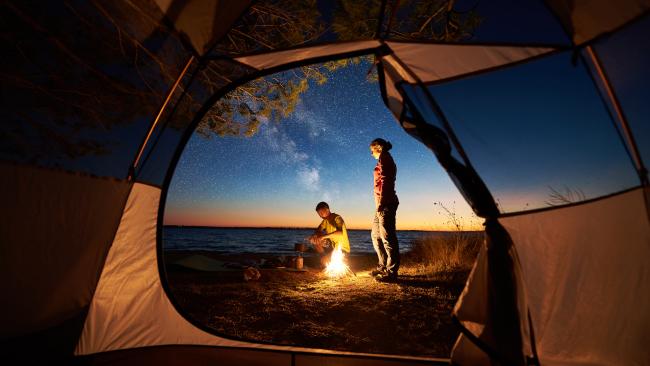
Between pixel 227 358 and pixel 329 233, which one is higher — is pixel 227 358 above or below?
below

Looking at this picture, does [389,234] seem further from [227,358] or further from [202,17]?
[202,17]

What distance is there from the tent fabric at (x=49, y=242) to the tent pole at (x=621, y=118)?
2.83 metres

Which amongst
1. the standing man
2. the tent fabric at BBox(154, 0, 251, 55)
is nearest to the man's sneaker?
the standing man

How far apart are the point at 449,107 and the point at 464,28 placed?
796mm

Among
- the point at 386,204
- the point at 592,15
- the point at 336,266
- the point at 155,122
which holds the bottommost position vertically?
the point at 336,266

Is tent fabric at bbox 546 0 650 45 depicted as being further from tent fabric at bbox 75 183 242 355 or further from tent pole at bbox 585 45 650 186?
tent fabric at bbox 75 183 242 355

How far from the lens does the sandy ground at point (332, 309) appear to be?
7.26 ft

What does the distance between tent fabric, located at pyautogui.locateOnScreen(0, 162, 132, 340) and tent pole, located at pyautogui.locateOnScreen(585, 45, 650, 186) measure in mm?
2834

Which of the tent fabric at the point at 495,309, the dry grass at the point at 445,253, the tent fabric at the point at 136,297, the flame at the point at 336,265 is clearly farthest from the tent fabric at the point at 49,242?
the dry grass at the point at 445,253

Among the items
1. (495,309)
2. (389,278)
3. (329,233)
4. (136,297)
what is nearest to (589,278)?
(495,309)

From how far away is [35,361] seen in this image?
62.8 inches

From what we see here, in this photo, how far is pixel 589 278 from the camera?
1592 millimetres

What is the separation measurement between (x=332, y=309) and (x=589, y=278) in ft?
6.67

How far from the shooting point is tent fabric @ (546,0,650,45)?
1379 millimetres
